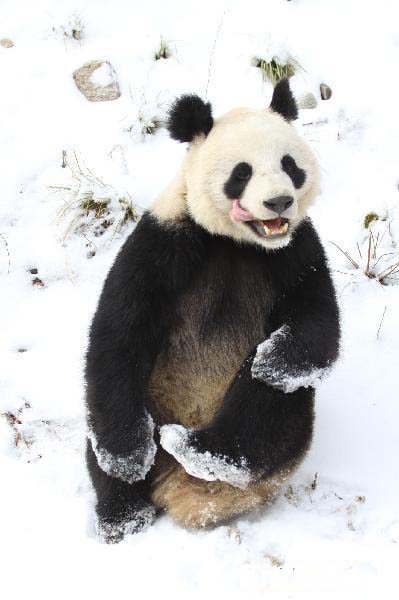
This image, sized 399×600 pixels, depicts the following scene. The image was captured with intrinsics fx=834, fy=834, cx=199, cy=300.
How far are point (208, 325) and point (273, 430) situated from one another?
626mm

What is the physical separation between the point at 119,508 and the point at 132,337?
2.76ft

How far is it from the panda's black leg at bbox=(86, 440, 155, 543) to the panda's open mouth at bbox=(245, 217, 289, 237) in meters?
1.39

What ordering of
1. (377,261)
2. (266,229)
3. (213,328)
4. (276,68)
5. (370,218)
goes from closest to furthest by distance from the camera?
(266,229) < (213,328) < (377,261) < (370,218) < (276,68)

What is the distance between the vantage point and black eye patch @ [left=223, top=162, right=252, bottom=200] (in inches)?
153

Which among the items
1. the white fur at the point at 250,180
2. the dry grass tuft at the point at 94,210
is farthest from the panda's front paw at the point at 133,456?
the dry grass tuft at the point at 94,210

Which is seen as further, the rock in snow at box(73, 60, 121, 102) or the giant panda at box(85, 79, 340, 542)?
the rock in snow at box(73, 60, 121, 102)

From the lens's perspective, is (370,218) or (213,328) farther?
(370,218)

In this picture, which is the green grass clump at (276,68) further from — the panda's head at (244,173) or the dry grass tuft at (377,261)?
the panda's head at (244,173)

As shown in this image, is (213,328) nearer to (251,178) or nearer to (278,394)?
(278,394)

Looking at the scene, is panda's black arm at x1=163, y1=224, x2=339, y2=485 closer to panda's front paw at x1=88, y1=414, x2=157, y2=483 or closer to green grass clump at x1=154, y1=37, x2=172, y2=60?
panda's front paw at x1=88, y1=414, x2=157, y2=483

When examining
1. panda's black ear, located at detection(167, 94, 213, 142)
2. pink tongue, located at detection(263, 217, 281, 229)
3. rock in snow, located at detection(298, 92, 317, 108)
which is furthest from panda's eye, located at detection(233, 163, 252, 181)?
rock in snow, located at detection(298, 92, 317, 108)

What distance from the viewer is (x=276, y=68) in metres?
7.38

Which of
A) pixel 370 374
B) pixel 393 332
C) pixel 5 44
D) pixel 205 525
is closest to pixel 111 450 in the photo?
pixel 205 525

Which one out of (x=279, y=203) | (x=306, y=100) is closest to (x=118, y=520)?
(x=279, y=203)
